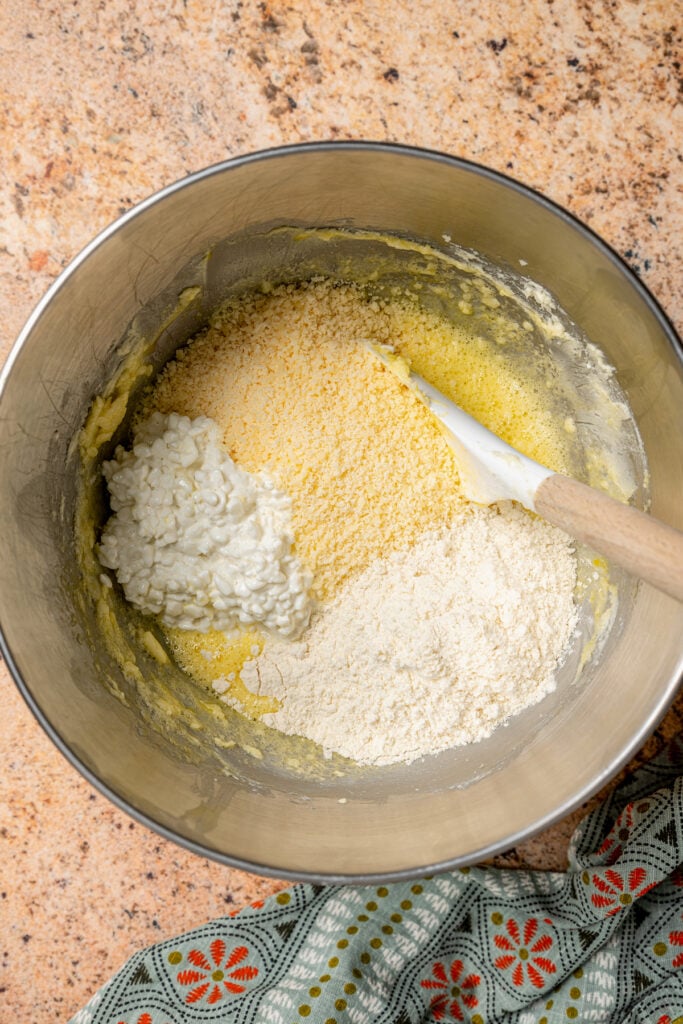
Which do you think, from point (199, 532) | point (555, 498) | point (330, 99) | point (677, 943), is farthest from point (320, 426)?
point (677, 943)

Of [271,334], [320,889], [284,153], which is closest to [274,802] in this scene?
[320,889]

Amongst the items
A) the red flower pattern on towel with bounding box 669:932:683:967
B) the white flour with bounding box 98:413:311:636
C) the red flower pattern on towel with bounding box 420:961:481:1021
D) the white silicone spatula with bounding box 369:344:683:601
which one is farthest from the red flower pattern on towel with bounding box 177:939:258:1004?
the white silicone spatula with bounding box 369:344:683:601

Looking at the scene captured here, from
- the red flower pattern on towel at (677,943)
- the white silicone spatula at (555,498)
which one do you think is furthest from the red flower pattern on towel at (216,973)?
the white silicone spatula at (555,498)

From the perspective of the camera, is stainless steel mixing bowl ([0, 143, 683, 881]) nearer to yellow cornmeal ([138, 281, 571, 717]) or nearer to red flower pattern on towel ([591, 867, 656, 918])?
yellow cornmeal ([138, 281, 571, 717])

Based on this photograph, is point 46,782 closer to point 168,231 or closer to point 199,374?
point 199,374

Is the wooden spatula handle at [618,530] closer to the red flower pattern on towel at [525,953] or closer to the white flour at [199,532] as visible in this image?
the white flour at [199,532]

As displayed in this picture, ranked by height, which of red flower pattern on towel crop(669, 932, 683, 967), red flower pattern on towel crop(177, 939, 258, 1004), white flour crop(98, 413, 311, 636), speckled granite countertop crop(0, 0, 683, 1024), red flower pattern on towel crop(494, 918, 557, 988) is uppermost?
speckled granite countertop crop(0, 0, 683, 1024)

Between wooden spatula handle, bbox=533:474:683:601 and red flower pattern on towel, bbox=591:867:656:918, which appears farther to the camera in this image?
red flower pattern on towel, bbox=591:867:656:918
